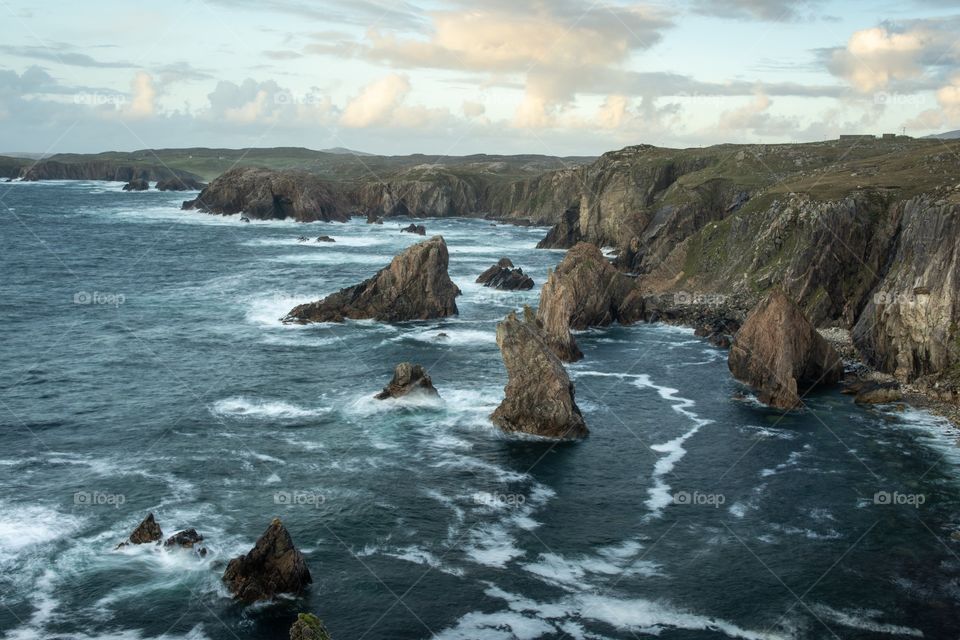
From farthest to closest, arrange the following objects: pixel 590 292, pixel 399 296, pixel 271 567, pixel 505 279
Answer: pixel 505 279 < pixel 399 296 < pixel 590 292 < pixel 271 567

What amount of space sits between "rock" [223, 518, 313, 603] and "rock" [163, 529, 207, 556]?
3.79 m

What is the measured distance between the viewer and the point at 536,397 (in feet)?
201

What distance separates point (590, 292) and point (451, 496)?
50.7 metres

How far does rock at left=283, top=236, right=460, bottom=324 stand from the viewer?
98.4 metres

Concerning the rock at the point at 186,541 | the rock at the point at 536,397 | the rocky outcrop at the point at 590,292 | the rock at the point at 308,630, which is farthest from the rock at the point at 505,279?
the rock at the point at 308,630

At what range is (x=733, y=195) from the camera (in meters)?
139

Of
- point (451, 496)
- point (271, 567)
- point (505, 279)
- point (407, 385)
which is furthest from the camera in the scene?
point (505, 279)

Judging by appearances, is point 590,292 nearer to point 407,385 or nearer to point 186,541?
point 407,385

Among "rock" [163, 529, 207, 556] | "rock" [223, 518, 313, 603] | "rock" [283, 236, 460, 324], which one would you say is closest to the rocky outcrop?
"rock" [283, 236, 460, 324]

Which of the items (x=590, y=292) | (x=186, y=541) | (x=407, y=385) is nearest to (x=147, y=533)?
(x=186, y=541)

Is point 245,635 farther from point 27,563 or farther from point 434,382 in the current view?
point 434,382

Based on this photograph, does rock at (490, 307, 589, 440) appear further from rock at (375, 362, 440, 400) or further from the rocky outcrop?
the rocky outcrop

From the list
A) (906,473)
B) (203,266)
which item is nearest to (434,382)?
(906,473)

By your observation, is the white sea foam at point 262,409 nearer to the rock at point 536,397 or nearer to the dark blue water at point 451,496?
the dark blue water at point 451,496
